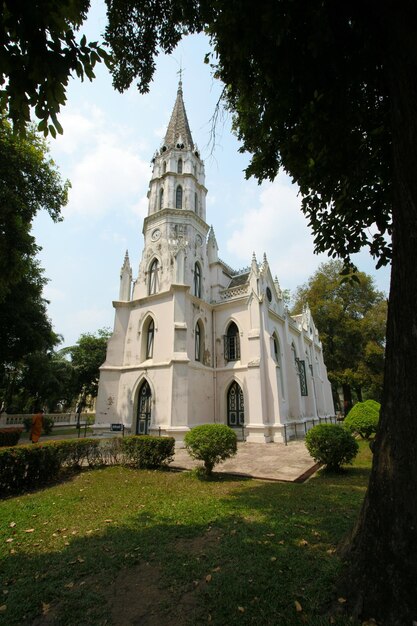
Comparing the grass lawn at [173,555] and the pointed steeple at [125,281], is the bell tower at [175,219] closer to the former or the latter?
the pointed steeple at [125,281]

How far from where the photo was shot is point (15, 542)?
4.57m

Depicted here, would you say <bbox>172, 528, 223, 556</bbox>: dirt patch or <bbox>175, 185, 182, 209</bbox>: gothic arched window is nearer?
<bbox>172, 528, 223, 556</bbox>: dirt patch

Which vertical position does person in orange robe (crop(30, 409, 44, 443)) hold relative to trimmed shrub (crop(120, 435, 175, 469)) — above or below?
above

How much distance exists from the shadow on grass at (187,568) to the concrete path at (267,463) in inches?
107

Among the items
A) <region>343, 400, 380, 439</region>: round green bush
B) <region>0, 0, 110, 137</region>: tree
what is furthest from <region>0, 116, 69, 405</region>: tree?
<region>343, 400, 380, 439</region>: round green bush

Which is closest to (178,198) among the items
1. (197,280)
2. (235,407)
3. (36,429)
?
(197,280)

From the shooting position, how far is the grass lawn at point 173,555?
284cm

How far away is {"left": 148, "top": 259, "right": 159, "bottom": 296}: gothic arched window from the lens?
19.4 metres

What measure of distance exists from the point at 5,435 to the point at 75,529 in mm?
8946

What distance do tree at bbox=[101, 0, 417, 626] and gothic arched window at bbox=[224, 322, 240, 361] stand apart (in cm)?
1306

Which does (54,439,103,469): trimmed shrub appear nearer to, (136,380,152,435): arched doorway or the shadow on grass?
the shadow on grass

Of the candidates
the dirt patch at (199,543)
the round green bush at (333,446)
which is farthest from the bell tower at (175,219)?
the dirt patch at (199,543)

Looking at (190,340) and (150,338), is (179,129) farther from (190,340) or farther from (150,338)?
(190,340)

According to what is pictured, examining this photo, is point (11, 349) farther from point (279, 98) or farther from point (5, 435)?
point (279, 98)
